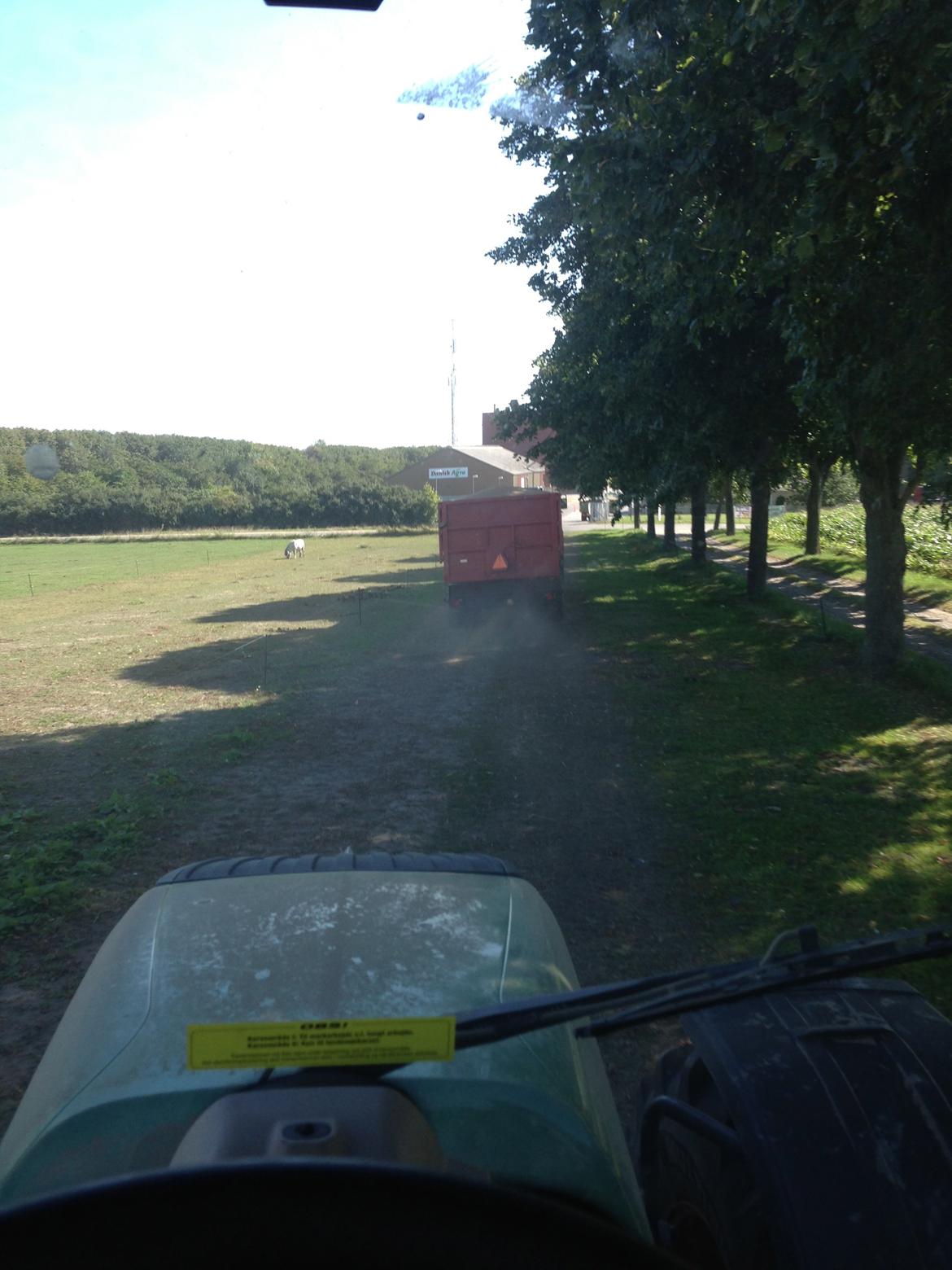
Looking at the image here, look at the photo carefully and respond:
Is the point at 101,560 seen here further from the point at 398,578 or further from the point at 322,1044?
the point at 322,1044

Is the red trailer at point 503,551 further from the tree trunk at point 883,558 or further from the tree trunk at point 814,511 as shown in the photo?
the tree trunk at point 814,511

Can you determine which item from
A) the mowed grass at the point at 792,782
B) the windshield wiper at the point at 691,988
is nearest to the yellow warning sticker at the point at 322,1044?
the windshield wiper at the point at 691,988

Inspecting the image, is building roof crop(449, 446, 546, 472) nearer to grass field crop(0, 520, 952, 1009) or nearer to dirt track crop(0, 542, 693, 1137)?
grass field crop(0, 520, 952, 1009)

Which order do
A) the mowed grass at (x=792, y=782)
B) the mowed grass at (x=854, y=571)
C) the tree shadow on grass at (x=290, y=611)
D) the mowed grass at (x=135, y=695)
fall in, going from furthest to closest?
the tree shadow on grass at (x=290, y=611)
the mowed grass at (x=854, y=571)
the mowed grass at (x=135, y=695)
the mowed grass at (x=792, y=782)

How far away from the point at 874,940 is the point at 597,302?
1287cm

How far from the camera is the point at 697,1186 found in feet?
7.49

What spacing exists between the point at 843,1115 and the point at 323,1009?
1.09 metres

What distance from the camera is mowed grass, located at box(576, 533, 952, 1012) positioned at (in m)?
5.78

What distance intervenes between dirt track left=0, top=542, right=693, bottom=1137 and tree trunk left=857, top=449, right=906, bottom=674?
351 cm

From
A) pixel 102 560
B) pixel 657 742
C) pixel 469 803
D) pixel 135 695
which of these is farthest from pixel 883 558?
pixel 102 560

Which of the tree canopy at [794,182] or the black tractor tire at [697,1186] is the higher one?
the tree canopy at [794,182]

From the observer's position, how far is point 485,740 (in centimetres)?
1027

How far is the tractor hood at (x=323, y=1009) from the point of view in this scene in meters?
1.66

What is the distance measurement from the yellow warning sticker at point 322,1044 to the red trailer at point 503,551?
1845 centimetres
